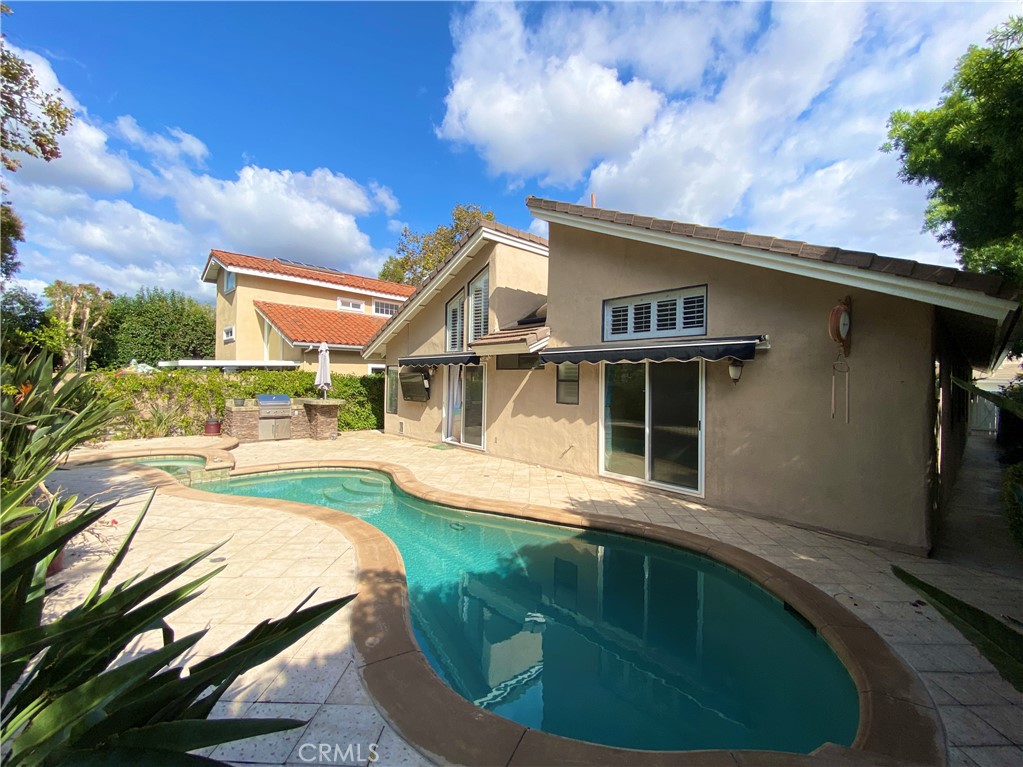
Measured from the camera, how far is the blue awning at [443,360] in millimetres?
20656

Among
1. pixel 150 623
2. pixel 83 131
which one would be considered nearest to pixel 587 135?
pixel 83 131

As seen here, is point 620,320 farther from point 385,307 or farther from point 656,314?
point 385,307

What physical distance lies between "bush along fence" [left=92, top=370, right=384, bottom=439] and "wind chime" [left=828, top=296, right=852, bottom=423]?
27.0 meters

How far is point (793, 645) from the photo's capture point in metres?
7.12

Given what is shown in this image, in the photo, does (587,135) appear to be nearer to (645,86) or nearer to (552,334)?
(645,86)

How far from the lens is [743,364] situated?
39.5 feet

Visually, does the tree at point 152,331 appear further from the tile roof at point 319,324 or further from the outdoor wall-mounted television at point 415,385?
the outdoor wall-mounted television at point 415,385

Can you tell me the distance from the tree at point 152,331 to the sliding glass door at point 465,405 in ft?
123

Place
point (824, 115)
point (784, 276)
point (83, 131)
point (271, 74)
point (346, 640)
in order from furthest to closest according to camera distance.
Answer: point (271, 74)
point (824, 115)
point (784, 276)
point (83, 131)
point (346, 640)

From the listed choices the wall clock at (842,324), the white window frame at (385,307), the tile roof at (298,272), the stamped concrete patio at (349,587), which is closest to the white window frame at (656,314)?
the wall clock at (842,324)

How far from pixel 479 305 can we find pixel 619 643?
55.7ft

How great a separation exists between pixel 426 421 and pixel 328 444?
5.82 m

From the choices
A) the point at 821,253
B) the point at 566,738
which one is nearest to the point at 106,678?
the point at 566,738

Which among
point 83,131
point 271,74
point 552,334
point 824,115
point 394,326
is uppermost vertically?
point 271,74
